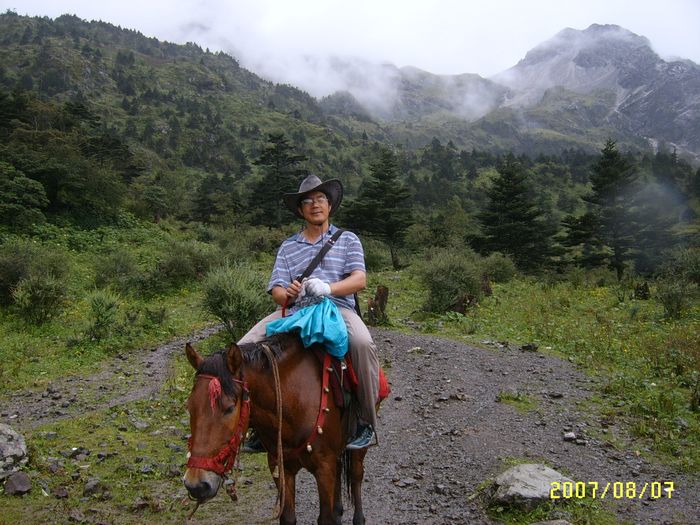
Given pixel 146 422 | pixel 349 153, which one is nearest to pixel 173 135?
pixel 349 153

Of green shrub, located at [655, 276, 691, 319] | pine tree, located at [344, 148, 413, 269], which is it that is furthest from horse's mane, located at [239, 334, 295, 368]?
pine tree, located at [344, 148, 413, 269]

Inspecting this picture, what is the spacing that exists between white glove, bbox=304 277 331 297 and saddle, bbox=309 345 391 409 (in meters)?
0.36

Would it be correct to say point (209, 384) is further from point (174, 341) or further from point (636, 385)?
point (174, 341)

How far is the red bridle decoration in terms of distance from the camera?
202 centimetres

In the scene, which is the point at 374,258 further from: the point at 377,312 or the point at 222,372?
the point at 222,372

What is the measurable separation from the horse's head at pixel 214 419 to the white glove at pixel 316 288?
0.78m

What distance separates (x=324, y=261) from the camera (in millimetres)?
3273

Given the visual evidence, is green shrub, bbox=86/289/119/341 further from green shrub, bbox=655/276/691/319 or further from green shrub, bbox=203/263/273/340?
green shrub, bbox=655/276/691/319

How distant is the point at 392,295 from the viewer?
17.9 meters

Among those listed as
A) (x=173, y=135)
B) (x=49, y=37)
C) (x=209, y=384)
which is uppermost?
(x=49, y=37)

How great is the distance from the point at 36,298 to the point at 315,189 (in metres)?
10.6

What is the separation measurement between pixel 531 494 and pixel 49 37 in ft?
461

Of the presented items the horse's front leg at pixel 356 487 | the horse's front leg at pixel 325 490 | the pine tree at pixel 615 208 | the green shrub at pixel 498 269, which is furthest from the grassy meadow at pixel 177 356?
the pine tree at pixel 615 208
